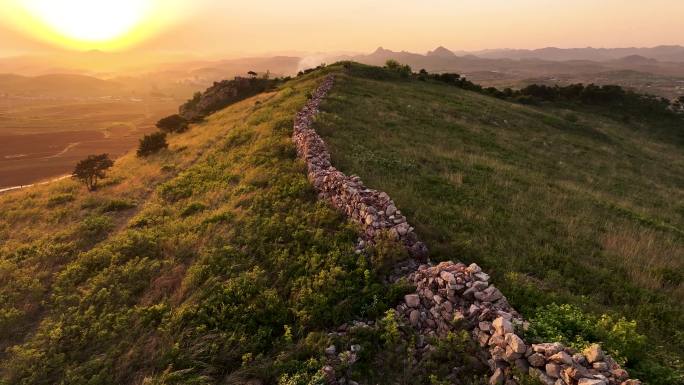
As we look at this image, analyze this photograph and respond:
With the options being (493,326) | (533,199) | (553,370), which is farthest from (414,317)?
(533,199)

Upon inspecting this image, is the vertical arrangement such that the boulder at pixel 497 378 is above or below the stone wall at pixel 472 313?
below

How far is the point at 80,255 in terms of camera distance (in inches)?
553

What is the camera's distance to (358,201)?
12.0 m

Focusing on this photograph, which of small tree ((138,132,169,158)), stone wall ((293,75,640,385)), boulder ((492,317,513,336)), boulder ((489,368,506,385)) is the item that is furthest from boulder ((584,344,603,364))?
small tree ((138,132,169,158))

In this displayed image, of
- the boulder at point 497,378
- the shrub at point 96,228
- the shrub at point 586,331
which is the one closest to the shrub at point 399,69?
the shrub at point 96,228

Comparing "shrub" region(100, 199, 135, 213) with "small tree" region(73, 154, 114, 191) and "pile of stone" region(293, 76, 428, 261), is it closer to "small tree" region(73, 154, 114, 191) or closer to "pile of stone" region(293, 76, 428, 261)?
"small tree" region(73, 154, 114, 191)

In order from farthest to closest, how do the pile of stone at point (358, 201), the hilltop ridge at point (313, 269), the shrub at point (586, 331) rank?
the pile of stone at point (358, 201) → the hilltop ridge at point (313, 269) → the shrub at point (586, 331)

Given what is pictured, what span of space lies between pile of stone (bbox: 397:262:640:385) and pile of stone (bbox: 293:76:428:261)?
1.27 metres

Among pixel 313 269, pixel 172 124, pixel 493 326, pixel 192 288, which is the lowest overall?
pixel 192 288

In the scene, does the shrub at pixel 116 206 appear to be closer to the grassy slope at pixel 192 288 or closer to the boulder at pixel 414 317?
the grassy slope at pixel 192 288

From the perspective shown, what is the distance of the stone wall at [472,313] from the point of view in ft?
19.1

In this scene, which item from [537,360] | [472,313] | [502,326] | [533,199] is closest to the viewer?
[537,360]

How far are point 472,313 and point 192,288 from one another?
24.9 feet

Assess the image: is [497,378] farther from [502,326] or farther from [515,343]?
[502,326]
